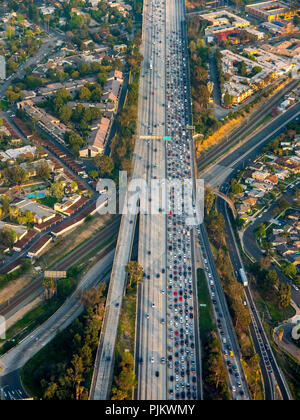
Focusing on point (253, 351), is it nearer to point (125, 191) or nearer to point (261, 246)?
point (261, 246)

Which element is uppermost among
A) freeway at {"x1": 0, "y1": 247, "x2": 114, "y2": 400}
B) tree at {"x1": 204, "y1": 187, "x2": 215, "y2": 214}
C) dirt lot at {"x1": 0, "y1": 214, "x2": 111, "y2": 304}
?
tree at {"x1": 204, "y1": 187, "x2": 215, "y2": 214}

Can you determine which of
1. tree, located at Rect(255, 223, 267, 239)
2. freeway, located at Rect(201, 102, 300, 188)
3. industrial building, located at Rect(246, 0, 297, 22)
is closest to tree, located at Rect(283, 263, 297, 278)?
tree, located at Rect(255, 223, 267, 239)

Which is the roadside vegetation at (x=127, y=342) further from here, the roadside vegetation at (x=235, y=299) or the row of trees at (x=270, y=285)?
the row of trees at (x=270, y=285)

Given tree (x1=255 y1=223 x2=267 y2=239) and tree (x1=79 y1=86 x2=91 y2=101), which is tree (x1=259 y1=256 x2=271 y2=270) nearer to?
tree (x1=255 y1=223 x2=267 y2=239)

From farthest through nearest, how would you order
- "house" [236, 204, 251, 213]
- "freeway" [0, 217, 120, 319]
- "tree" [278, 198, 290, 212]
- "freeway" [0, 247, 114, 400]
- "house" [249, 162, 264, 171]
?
"house" [249, 162, 264, 171] → "tree" [278, 198, 290, 212] → "house" [236, 204, 251, 213] → "freeway" [0, 217, 120, 319] → "freeway" [0, 247, 114, 400]

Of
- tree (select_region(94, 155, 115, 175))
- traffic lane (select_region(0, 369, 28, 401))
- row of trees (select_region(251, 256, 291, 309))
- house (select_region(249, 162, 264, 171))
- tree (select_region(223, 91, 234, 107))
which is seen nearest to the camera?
traffic lane (select_region(0, 369, 28, 401))

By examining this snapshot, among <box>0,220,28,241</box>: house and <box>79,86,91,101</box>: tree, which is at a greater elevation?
<box>79,86,91,101</box>: tree
